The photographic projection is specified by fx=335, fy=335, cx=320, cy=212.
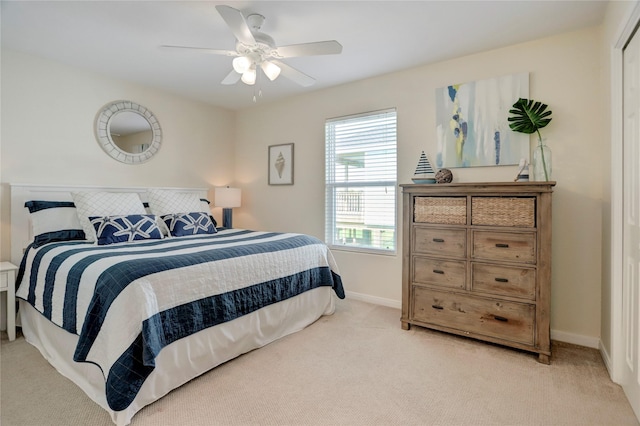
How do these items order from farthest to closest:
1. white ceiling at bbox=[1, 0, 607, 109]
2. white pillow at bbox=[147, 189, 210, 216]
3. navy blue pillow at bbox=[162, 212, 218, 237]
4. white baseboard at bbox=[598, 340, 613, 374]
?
white pillow at bbox=[147, 189, 210, 216]
navy blue pillow at bbox=[162, 212, 218, 237]
white ceiling at bbox=[1, 0, 607, 109]
white baseboard at bbox=[598, 340, 613, 374]

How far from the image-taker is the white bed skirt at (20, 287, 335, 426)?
1799 millimetres

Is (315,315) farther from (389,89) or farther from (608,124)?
(608,124)

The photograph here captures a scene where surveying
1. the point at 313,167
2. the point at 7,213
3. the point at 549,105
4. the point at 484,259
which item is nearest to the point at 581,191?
the point at 549,105

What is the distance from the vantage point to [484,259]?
2.49 metres

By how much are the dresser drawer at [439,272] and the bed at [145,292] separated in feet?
2.51

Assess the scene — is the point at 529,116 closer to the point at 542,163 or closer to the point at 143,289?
the point at 542,163

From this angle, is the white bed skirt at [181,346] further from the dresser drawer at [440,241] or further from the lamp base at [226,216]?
the lamp base at [226,216]

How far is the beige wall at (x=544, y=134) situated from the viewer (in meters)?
2.51

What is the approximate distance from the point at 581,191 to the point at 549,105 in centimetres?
71

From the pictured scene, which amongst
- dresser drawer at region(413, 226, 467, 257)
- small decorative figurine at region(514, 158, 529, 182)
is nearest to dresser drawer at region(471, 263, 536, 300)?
dresser drawer at region(413, 226, 467, 257)

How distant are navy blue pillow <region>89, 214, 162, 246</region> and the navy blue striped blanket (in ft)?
0.43

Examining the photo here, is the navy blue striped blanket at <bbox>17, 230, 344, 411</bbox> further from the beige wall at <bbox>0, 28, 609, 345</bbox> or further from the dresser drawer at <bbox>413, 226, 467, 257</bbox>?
the beige wall at <bbox>0, 28, 609, 345</bbox>

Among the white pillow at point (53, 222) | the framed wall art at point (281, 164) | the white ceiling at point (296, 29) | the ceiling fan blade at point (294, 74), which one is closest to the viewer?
the white ceiling at point (296, 29)

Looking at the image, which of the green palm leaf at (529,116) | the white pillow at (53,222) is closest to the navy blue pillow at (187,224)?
the white pillow at (53,222)
